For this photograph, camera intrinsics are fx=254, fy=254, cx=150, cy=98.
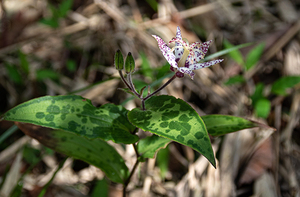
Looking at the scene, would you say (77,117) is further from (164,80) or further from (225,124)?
(164,80)

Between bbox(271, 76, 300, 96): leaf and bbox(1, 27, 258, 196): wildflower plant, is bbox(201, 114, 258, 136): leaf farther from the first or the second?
bbox(271, 76, 300, 96): leaf

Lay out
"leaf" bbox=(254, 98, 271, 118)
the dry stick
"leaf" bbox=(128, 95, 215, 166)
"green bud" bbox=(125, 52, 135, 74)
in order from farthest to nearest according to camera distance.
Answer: the dry stick < "leaf" bbox=(254, 98, 271, 118) < "green bud" bbox=(125, 52, 135, 74) < "leaf" bbox=(128, 95, 215, 166)

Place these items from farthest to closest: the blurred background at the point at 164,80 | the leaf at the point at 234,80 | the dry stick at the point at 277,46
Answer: the dry stick at the point at 277,46, the leaf at the point at 234,80, the blurred background at the point at 164,80

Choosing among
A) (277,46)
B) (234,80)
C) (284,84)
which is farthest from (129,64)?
(277,46)

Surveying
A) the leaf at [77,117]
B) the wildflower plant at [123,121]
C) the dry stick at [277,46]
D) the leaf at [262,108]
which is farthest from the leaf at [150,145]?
the dry stick at [277,46]

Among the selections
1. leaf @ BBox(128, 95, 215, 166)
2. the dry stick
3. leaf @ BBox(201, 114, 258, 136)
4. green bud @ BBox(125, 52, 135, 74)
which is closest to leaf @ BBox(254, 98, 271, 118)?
the dry stick

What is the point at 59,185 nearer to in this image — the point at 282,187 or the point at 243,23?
the point at 282,187

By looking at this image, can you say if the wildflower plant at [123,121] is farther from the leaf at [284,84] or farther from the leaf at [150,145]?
the leaf at [284,84]

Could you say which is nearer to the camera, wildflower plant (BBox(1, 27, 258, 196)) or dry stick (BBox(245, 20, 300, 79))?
wildflower plant (BBox(1, 27, 258, 196))
